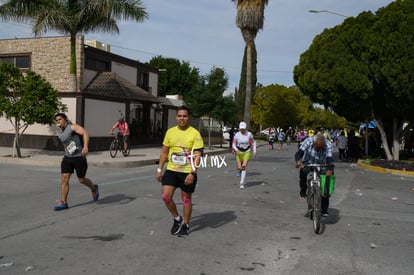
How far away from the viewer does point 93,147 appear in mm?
21703

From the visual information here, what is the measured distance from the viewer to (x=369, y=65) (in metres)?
18.2

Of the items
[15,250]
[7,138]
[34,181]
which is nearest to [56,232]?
[15,250]

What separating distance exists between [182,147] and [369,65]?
1444cm

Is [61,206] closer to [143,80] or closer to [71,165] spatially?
[71,165]

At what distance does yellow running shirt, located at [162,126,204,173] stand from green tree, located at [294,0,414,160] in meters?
13.2

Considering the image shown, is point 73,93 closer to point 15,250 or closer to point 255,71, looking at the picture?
point 15,250

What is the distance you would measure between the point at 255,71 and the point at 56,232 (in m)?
56.9

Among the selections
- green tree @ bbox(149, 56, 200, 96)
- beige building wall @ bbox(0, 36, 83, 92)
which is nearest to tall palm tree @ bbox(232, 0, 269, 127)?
beige building wall @ bbox(0, 36, 83, 92)

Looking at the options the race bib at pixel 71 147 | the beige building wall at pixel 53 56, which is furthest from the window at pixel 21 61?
the race bib at pixel 71 147

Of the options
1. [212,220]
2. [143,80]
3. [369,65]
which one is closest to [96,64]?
[143,80]

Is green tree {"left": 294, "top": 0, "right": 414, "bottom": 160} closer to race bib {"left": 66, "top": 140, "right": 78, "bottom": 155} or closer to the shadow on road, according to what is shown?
the shadow on road

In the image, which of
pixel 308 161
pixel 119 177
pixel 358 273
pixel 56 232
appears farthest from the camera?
pixel 119 177

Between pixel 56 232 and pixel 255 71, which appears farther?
pixel 255 71

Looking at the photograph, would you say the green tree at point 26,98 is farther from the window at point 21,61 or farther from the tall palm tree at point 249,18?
the tall palm tree at point 249,18
